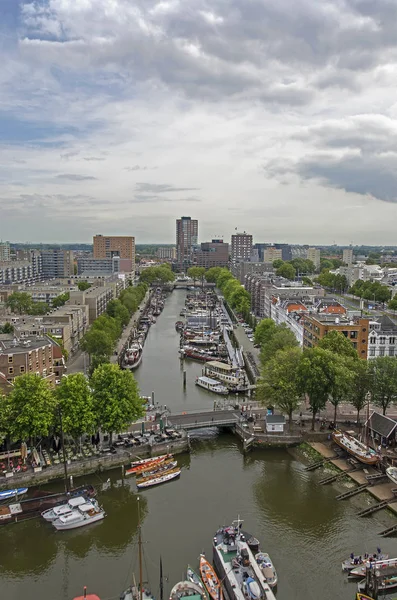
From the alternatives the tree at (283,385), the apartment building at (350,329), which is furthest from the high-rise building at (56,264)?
the tree at (283,385)

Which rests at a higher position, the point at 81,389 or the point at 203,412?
the point at 81,389

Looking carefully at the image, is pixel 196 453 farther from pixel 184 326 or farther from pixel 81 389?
pixel 184 326

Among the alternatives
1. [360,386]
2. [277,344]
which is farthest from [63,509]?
[277,344]

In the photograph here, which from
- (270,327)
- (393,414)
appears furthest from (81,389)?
(270,327)

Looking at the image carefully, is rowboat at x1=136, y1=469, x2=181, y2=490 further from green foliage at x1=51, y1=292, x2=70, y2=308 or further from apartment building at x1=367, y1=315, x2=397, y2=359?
green foliage at x1=51, y1=292, x2=70, y2=308

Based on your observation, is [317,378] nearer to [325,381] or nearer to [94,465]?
[325,381]

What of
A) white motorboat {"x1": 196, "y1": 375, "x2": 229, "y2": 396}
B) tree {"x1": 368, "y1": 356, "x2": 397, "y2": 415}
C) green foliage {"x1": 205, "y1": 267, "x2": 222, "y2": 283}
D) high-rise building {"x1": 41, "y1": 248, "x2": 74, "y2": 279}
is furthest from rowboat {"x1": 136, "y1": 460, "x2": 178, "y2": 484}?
high-rise building {"x1": 41, "y1": 248, "x2": 74, "y2": 279}

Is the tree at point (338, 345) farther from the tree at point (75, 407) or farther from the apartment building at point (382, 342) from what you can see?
the tree at point (75, 407)
